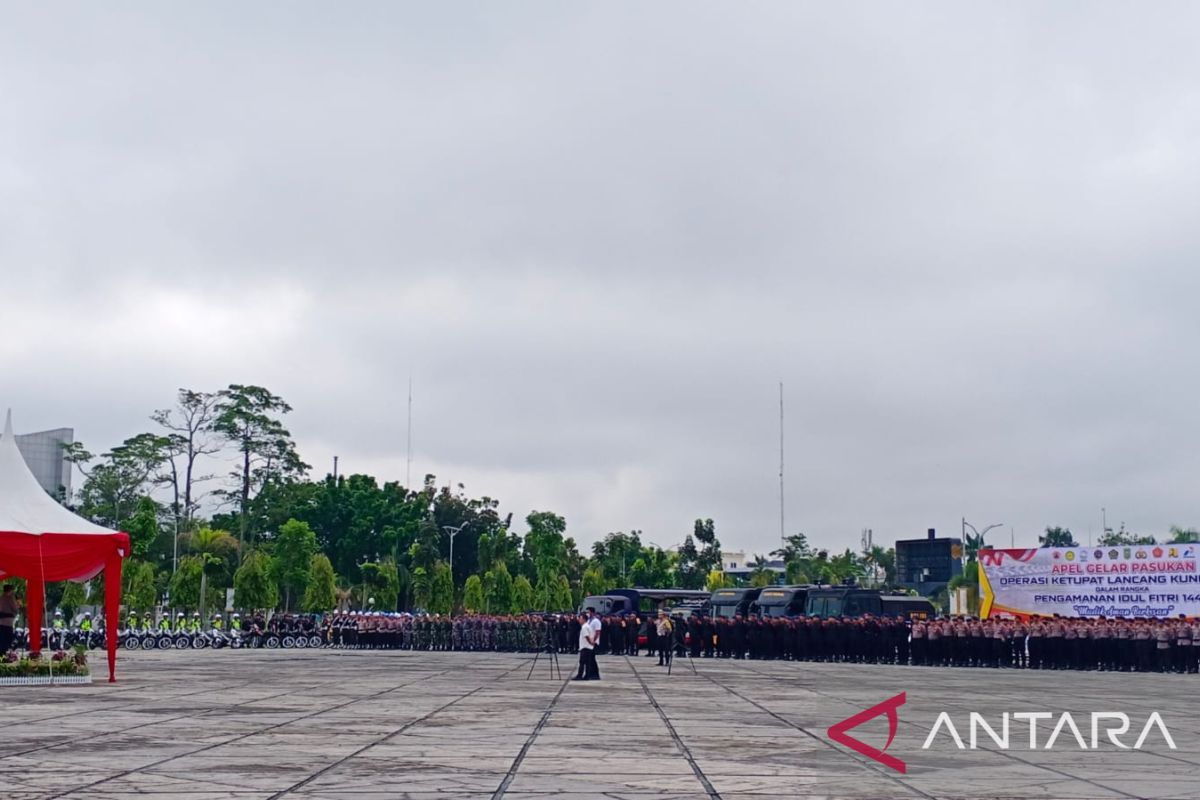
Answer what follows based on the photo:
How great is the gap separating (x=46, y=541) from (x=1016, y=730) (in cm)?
1854

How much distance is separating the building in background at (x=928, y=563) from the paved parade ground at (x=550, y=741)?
9298cm

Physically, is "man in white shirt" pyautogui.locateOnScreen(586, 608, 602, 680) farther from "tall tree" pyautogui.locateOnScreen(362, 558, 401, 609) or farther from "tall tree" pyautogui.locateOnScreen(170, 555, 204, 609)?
"tall tree" pyautogui.locateOnScreen(362, 558, 401, 609)

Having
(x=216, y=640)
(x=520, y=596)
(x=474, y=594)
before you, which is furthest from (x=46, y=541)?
(x=520, y=596)

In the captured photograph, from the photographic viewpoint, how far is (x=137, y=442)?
95.9 m

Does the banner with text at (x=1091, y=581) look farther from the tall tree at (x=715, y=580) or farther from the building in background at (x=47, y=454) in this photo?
the building in background at (x=47, y=454)

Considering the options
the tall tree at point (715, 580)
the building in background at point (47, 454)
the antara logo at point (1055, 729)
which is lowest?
the tall tree at point (715, 580)

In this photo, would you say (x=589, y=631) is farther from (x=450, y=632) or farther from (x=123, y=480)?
(x=123, y=480)

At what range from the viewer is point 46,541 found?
2588cm

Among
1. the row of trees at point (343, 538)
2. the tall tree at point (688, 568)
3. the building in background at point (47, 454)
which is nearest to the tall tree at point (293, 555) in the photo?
the row of trees at point (343, 538)

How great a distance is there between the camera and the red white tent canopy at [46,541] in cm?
2562

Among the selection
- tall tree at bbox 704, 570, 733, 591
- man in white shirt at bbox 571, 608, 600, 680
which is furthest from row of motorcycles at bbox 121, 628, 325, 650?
tall tree at bbox 704, 570, 733, 591

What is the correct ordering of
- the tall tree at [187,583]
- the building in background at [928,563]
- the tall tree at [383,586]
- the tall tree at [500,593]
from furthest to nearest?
the building in background at [928,563], the tall tree at [500,593], the tall tree at [383,586], the tall tree at [187,583]

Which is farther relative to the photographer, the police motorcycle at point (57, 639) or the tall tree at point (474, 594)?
the tall tree at point (474, 594)

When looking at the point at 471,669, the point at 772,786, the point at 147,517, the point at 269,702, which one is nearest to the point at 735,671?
the point at 471,669
